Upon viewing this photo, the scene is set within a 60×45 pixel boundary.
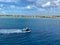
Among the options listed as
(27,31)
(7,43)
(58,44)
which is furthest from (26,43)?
(27,31)

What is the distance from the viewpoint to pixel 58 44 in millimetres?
22109

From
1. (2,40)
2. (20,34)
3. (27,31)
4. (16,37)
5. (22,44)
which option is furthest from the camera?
(27,31)

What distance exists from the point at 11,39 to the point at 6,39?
2.29 ft

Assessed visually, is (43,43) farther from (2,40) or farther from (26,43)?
(2,40)

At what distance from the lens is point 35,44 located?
22.2 meters

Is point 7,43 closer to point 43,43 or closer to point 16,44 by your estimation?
point 16,44

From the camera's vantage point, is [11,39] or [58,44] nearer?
[58,44]

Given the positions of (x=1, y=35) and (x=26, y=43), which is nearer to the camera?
(x=26, y=43)

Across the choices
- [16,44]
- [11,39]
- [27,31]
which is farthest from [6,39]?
[27,31]

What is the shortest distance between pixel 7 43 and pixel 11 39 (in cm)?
A: 221

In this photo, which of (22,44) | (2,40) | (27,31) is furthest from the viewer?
(27,31)

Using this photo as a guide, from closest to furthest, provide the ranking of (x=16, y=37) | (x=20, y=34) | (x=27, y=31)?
1. (x=16, y=37)
2. (x=20, y=34)
3. (x=27, y=31)

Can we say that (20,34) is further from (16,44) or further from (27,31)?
(16,44)

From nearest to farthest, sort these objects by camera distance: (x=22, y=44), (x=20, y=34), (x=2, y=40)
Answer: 1. (x=22, y=44)
2. (x=2, y=40)
3. (x=20, y=34)
